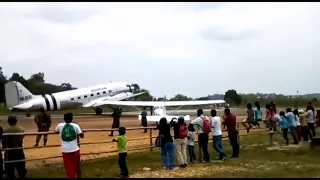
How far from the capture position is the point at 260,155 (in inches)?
655

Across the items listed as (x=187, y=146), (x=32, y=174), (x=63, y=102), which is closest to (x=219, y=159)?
(x=187, y=146)

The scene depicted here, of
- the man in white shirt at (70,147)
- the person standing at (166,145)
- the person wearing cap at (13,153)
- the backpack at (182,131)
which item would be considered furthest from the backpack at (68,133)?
the backpack at (182,131)

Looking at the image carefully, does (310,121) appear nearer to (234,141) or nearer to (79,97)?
(234,141)

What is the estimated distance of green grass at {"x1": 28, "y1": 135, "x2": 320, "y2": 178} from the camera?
40.7 feet

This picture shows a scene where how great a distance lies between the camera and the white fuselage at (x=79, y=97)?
47.9 metres

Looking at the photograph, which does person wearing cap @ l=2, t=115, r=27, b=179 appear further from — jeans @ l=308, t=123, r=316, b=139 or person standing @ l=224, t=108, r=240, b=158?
jeans @ l=308, t=123, r=316, b=139

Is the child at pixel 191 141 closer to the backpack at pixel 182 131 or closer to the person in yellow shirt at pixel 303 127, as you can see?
the backpack at pixel 182 131

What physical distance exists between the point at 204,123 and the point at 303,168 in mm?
3144

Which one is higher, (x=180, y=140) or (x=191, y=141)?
(x=180, y=140)

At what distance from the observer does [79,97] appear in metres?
51.2

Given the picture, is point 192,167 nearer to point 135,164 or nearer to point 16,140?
point 135,164

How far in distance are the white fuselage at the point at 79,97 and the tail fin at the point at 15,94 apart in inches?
13.2

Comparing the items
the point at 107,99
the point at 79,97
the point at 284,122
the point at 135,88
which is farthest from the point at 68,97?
the point at 284,122

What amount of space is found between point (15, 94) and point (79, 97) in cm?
669
